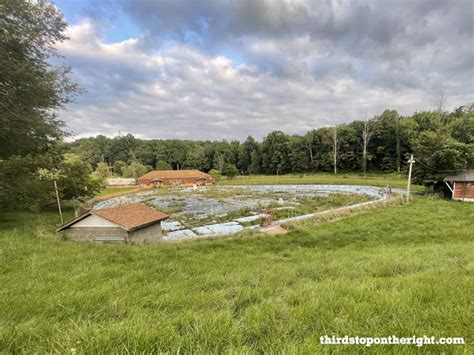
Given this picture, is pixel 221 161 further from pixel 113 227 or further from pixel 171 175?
pixel 113 227

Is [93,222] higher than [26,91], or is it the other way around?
[26,91]

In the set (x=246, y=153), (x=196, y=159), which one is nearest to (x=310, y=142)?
(x=246, y=153)

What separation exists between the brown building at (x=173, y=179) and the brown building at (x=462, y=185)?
165 ft

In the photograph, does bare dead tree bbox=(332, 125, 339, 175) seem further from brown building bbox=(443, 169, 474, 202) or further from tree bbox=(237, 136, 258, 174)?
brown building bbox=(443, 169, 474, 202)

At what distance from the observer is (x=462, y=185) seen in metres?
23.4

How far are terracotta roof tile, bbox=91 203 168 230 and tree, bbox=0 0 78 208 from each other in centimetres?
463

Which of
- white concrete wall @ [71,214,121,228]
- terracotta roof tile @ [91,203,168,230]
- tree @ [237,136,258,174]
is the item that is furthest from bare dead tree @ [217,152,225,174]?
white concrete wall @ [71,214,121,228]

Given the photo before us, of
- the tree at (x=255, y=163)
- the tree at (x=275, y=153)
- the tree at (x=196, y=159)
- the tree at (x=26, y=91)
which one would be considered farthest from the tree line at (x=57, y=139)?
the tree at (x=196, y=159)

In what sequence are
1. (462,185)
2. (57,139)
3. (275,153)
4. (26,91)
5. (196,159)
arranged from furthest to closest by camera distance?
(196,159)
(275,153)
(462,185)
(57,139)
(26,91)

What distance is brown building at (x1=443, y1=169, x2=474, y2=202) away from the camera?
2281cm

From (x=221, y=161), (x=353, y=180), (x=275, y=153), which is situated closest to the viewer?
(x=353, y=180)

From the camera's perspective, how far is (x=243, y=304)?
3.24 m

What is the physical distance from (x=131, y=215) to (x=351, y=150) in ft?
215

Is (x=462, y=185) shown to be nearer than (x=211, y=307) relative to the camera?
No
